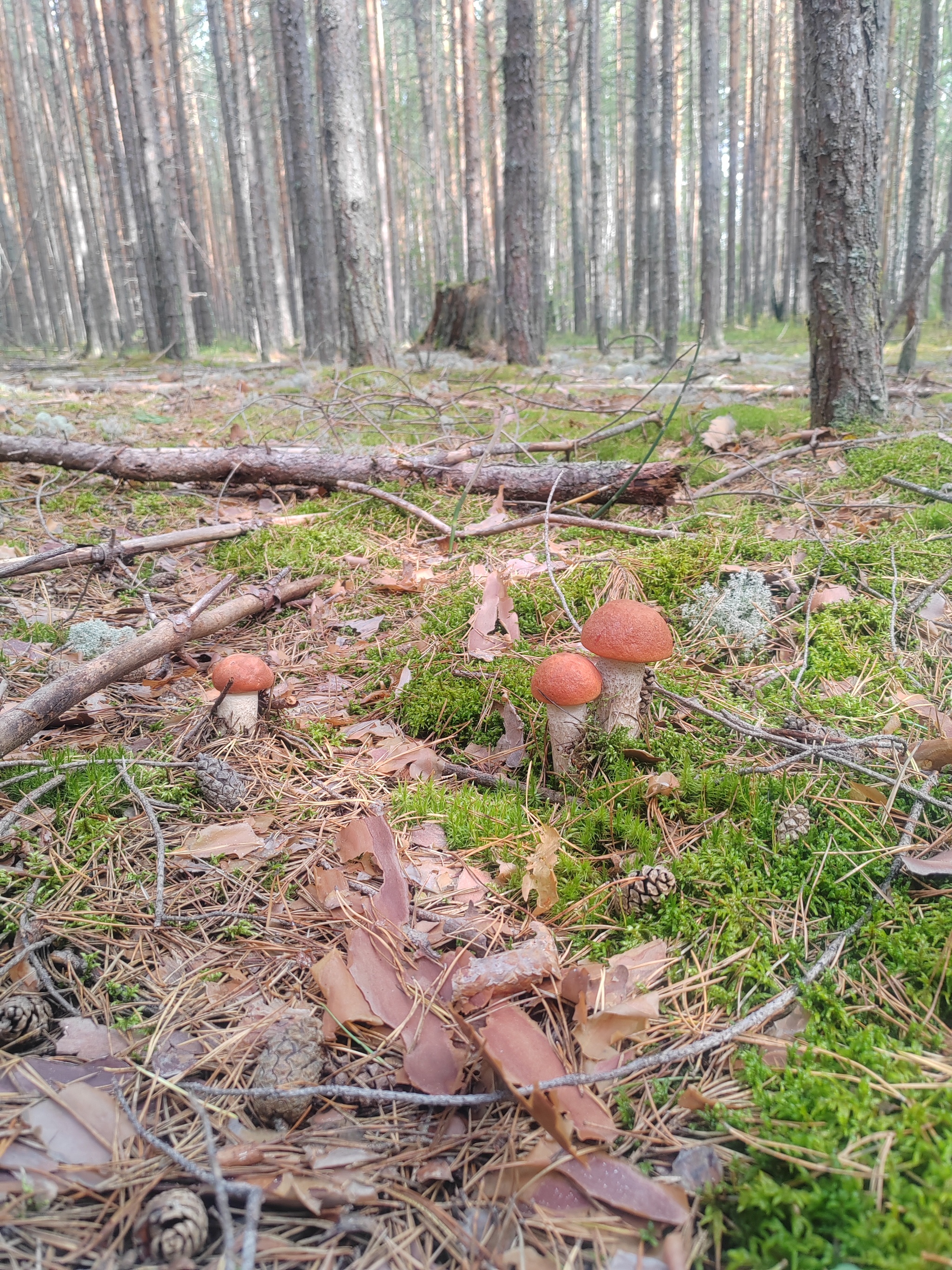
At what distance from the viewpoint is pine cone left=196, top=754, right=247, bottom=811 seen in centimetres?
216

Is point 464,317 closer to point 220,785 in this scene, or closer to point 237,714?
point 237,714

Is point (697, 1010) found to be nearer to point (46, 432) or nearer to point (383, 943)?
point (383, 943)

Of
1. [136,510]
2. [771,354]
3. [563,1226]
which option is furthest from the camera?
[771,354]

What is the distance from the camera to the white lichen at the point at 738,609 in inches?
110

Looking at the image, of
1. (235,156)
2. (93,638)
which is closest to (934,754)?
(93,638)

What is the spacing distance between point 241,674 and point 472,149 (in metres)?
16.8

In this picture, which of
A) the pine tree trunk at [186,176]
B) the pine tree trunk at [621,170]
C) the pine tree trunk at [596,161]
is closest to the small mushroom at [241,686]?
the pine tree trunk at [596,161]

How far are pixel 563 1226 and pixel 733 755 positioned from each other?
136 cm

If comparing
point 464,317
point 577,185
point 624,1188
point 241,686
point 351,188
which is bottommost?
point 624,1188

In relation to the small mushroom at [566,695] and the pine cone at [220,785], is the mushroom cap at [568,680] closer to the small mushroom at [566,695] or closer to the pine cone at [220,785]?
the small mushroom at [566,695]

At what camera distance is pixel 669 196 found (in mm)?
13305

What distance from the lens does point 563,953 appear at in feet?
5.47

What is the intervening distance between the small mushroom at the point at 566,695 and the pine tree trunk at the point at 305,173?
1111 cm

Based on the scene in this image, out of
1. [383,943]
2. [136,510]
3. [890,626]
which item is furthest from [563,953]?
[136,510]
